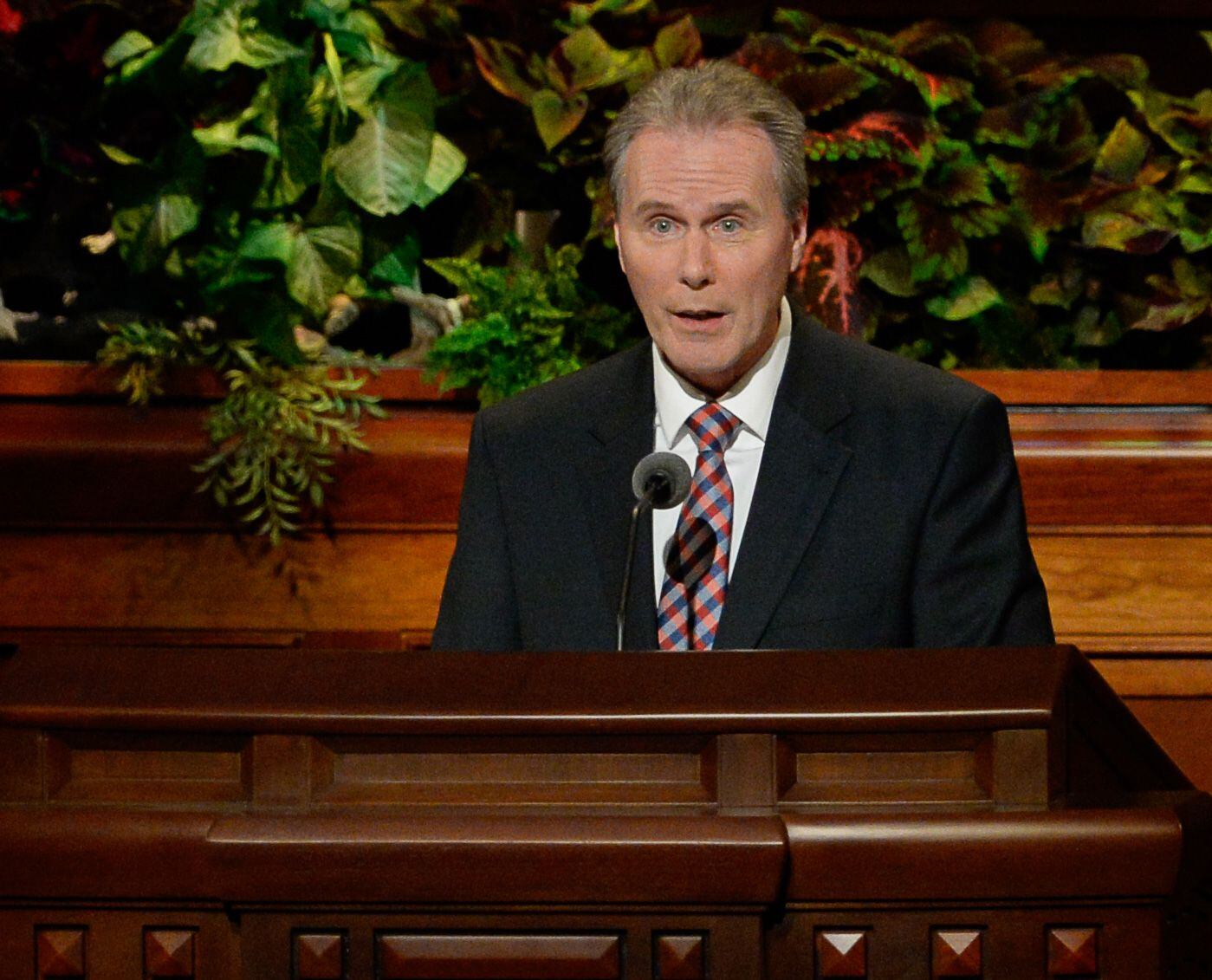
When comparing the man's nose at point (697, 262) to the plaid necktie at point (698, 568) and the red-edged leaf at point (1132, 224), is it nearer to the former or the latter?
the plaid necktie at point (698, 568)

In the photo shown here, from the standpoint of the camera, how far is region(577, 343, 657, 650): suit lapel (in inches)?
75.9

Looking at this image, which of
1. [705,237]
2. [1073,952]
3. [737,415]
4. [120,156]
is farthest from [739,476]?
[120,156]

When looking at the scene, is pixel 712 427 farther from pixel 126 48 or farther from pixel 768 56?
pixel 126 48

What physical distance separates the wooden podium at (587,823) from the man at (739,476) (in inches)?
28.1

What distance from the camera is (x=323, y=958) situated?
1.13 m

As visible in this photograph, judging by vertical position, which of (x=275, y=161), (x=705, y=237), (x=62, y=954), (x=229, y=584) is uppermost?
(x=275, y=161)

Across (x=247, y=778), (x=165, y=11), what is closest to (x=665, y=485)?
(x=247, y=778)

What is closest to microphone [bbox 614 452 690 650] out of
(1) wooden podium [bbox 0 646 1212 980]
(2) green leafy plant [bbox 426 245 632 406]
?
(1) wooden podium [bbox 0 646 1212 980]

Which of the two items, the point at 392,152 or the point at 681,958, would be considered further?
the point at 392,152

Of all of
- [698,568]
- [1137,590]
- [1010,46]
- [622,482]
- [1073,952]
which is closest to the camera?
[1073,952]

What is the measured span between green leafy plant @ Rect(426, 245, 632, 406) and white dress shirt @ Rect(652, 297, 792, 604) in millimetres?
637

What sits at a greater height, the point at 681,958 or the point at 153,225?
the point at 153,225

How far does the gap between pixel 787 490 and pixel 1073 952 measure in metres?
0.94

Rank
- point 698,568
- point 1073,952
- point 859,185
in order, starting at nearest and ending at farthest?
point 1073,952
point 698,568
point 859,185
